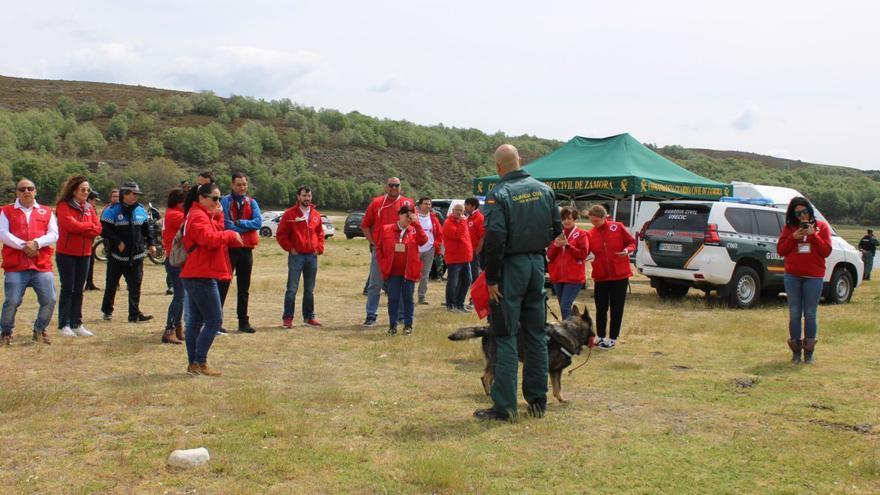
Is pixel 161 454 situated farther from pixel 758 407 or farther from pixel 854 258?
pixel 854 258

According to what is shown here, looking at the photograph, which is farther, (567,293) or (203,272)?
(567,293)

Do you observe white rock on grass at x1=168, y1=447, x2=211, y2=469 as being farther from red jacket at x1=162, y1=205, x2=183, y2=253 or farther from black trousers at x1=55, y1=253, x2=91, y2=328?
black trousers at x1=55, y1=253, x2=91, y2=328

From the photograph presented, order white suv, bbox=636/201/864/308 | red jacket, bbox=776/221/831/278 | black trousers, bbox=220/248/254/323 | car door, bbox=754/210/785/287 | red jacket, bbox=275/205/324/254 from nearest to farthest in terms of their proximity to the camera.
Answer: red jacket, bbox=776/221/831/278 → black trousers, bbox=220/248/254/323 → red jacket, bbox=275/205/324/254 → white suv, bbox=636/201/864/308 → car door, bbox=754/210/785/287

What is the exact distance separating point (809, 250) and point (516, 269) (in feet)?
13.4

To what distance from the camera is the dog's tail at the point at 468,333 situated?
615 cm

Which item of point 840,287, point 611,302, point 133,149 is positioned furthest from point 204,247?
point 133,149

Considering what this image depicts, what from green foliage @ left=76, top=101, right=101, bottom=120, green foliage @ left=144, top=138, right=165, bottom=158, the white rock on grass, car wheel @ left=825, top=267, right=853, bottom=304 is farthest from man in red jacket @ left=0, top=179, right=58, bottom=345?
green foliage @ left=76, top=101, right=101, bottom=120

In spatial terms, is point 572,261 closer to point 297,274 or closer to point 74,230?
point 297,274

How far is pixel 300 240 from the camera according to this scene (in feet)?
32.4

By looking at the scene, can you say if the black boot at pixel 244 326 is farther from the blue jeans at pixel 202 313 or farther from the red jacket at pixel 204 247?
the red jacket at pixel 204 247

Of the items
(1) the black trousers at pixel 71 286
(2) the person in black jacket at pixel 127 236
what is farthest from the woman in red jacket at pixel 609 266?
(1) the black trousers at pixel 71 286

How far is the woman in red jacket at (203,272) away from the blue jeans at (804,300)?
18.3 ft

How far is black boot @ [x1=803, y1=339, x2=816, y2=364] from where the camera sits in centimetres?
819

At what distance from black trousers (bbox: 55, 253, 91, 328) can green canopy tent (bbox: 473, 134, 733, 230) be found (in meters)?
10.9
